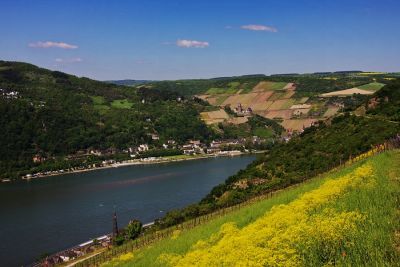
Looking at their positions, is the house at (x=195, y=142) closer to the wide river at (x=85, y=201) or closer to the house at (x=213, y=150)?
the house at (x=213, y=150)

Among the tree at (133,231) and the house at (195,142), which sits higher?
the tree at (133,231)

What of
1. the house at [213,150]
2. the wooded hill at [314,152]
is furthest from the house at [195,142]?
the wooded hill at [314,152]

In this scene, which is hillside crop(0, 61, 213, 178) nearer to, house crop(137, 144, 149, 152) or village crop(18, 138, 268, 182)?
village crop(18, 138, 268, 182)

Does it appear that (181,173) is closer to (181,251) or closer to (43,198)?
(43,198)

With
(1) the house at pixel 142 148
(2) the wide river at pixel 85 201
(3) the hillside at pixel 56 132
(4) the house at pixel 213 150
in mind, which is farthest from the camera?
(4) the house at pixel 213 150

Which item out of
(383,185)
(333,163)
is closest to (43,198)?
(333,163)

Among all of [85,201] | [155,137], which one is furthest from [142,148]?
[85,201]

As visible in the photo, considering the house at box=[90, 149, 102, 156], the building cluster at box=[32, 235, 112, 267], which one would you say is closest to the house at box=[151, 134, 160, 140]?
the house at box=[90, 149, 102, 156]

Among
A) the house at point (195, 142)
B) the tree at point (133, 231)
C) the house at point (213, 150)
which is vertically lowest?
the house at point (213, 150)

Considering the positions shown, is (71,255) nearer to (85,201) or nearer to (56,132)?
(85,201)
